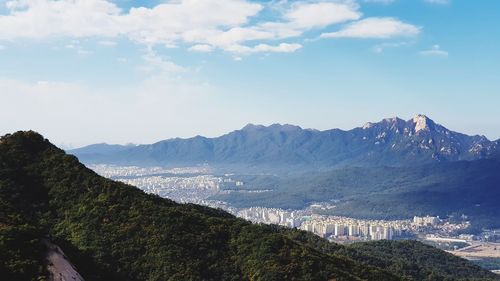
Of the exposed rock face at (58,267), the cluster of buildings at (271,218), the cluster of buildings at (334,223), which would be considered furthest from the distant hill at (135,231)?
the cluster of buildings at (271,218)

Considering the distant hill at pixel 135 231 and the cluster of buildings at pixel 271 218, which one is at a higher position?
the distant hill at pixel 135 231

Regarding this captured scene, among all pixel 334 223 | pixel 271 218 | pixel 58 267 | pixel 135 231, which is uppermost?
pixel 58 267

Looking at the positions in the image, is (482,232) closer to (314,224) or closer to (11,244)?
(314,224)

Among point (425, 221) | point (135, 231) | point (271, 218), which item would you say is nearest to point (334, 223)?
point (271, 218)

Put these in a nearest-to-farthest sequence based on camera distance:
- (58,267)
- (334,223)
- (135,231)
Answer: (58,267)
(135,231)
(334,223)

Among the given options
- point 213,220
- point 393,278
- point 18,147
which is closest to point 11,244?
point 213,220

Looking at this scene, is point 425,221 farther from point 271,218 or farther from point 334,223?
point 271,218

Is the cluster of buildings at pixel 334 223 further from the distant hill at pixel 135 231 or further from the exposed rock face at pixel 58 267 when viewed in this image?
the exposed rock face at pixel 58 267

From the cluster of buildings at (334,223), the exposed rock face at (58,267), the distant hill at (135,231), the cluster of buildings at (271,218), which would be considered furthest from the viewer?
the cluster of buildings at (271,218)
